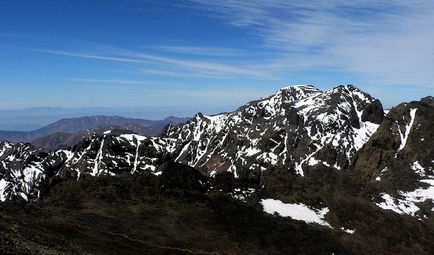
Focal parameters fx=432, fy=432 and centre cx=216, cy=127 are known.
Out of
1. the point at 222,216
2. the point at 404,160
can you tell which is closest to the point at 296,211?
the point at 222,216

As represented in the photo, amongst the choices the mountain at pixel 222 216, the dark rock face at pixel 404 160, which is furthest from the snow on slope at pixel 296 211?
the dark rock face at pixel 404 160

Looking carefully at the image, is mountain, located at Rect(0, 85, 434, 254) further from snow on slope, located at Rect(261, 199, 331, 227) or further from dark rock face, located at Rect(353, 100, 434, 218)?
dark rock face, located at Rect(353, 100, 434, 218)

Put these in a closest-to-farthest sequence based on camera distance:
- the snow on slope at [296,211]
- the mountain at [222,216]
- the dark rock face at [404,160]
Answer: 1. the mountain at [222,216]
2. the snow on slope at [296,211]
3. the dark rock face at [404,160]

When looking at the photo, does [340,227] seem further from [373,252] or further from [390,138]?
[390,138]

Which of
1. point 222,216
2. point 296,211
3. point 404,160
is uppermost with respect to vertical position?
point 404,160

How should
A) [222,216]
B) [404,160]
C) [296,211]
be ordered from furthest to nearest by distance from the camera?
[404,160] → [296,211] → [222,216]

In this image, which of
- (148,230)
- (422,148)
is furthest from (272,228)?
(422,148)

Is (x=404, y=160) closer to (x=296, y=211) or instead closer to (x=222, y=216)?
(x=296, y=211)

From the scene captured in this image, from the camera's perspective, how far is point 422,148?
128625 mm

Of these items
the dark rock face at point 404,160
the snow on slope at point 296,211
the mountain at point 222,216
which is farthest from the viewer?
the dark rock face at point 404,160

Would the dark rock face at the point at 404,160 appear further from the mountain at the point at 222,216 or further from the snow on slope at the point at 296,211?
the snow on slope at the point at 296,211

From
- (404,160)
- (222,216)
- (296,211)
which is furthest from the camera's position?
(404,160)

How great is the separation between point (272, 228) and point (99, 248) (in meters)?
29.3

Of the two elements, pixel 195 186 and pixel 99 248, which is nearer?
pixel 99 248
